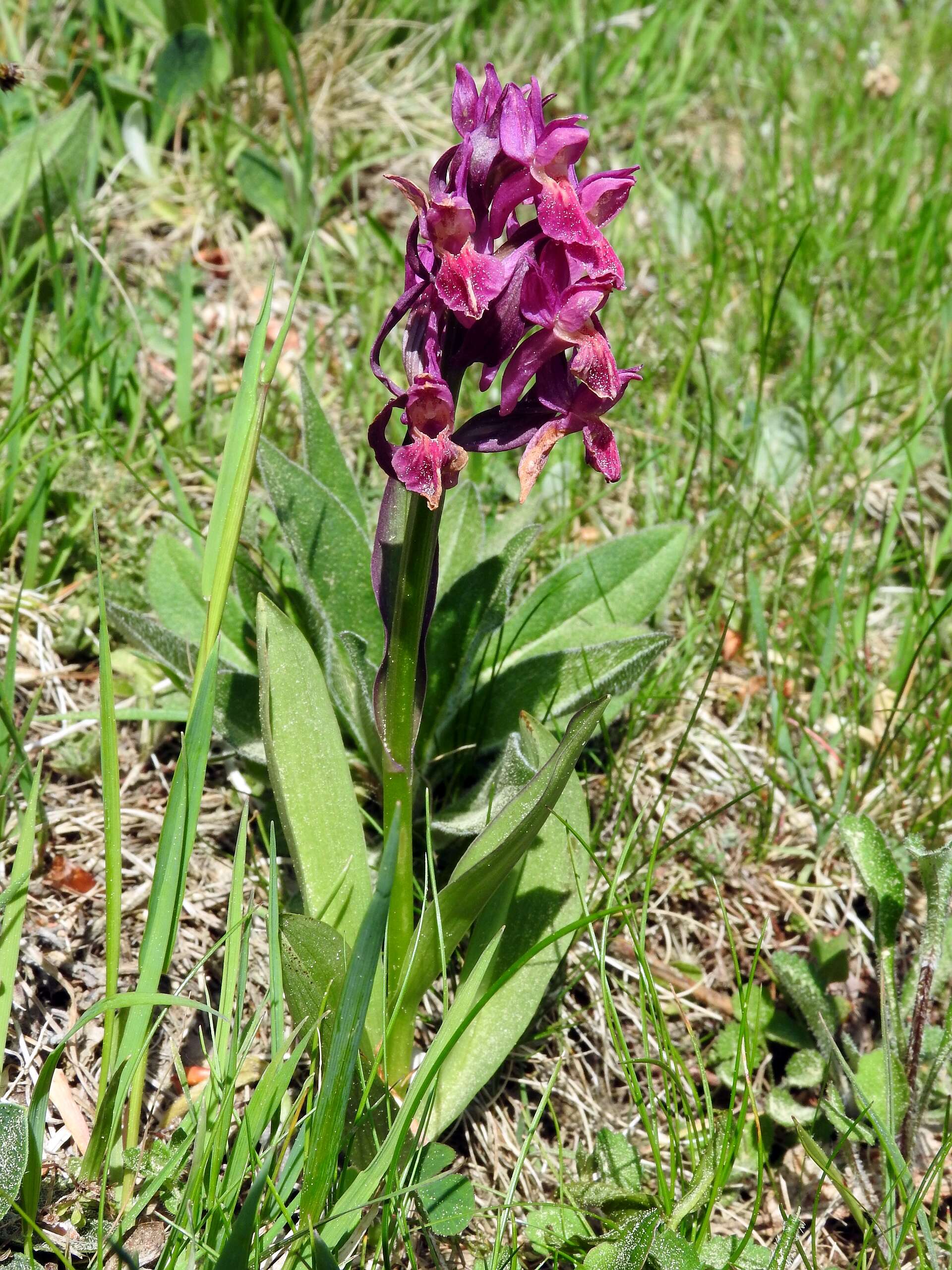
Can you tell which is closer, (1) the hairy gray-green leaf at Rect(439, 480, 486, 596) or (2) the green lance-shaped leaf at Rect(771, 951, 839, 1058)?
(2) the green lance-shaped leaf at Rect(771, 951, 839, 1058)

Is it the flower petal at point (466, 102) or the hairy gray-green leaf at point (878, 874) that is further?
the hairy gray-green leaf at point (878, 874)

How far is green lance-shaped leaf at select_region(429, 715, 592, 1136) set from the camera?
172cm

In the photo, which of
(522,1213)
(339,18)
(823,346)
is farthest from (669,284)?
(522,1213)

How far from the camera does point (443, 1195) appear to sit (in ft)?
5.22

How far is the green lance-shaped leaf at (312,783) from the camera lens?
1660mm

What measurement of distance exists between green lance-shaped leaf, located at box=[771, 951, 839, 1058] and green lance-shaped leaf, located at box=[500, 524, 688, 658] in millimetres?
691

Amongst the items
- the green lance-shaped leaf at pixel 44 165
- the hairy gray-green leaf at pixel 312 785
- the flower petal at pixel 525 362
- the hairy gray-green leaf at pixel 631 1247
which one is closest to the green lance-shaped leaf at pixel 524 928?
the hairy gray-green leaf at pixel 312 785

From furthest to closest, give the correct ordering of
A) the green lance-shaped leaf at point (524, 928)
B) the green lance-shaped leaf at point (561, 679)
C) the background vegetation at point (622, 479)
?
the green lance-shaped leaf at point (561, 679), the background vegetation at point (622, 479), the green lance-shaped leaf at point (524, 928)

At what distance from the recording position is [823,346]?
329 cm

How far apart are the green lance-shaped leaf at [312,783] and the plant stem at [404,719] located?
75 millimetres

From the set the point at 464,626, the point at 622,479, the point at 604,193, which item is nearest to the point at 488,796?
the point at 464,626

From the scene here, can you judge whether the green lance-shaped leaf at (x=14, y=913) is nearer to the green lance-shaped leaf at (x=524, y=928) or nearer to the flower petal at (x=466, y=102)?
the green lance-shaped leaf at (x=524, y=928)

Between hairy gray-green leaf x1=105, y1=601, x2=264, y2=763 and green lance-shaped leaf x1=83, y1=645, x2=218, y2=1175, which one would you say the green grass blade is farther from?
hairy gray-green leaf x1=105, y1=601, x2=264, y2=763

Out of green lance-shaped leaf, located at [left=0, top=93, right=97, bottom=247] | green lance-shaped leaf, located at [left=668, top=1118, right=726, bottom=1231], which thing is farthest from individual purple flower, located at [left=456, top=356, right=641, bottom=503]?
green lance-shaped leaf, located at [left=0, top=93, right=97, bottom=247]
